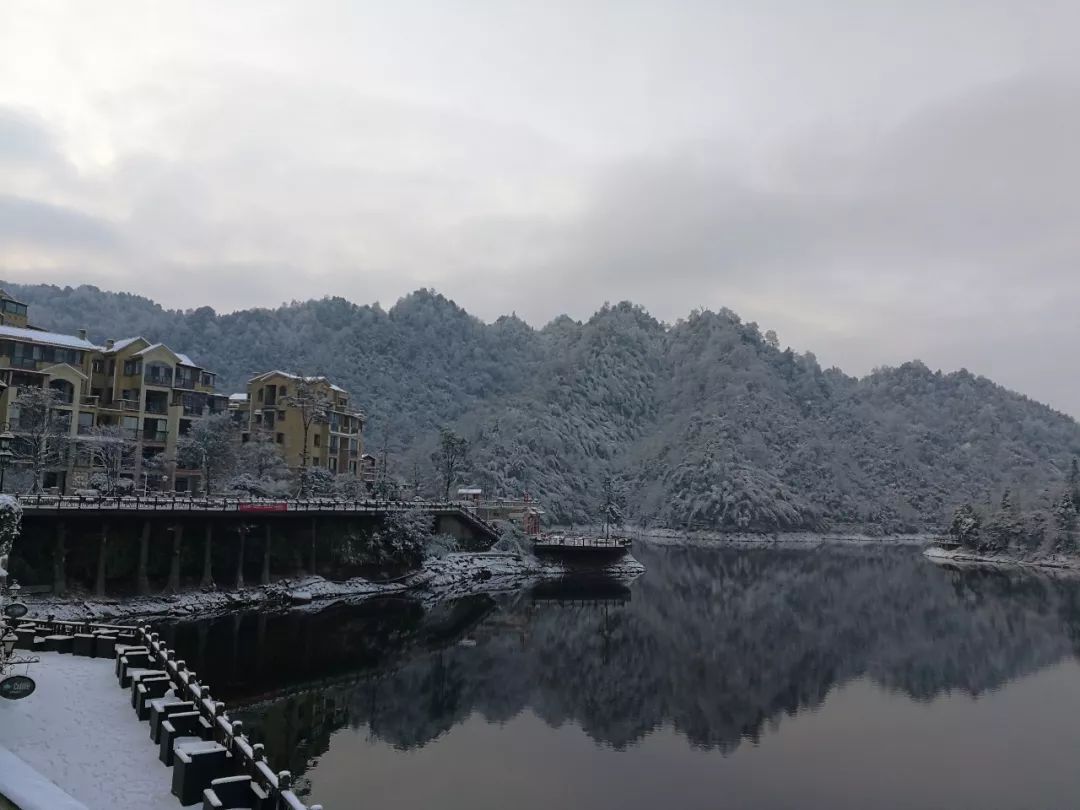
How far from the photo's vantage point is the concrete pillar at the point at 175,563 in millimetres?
54000

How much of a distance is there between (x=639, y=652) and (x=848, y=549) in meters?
132

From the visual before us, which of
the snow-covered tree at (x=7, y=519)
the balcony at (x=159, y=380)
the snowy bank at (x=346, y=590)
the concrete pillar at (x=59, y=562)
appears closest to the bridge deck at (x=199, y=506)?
the concrete pillar at (x=59, y=562)

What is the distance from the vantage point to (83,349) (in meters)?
74.7

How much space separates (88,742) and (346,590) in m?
47.3

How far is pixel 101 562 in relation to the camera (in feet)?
165

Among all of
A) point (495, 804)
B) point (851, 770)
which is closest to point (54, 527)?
point (495, 804)

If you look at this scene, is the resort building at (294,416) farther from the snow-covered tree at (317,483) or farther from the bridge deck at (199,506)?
the bridge deck at (199,506)

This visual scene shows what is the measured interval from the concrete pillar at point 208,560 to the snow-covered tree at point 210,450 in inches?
689

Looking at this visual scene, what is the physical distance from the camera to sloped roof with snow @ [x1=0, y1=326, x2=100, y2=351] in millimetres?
69875

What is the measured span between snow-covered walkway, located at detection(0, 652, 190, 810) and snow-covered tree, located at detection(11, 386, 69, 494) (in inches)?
1720

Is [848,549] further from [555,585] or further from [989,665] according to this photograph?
[989,665]

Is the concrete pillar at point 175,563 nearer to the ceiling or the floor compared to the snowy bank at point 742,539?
nearer to the ceiling

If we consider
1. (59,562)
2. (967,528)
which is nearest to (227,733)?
(59,562)

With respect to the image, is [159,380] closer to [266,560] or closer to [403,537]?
[266,560]
